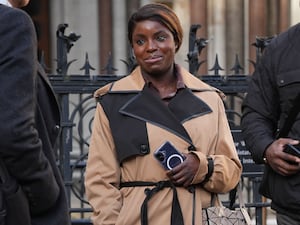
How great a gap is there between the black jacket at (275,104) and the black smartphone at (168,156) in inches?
22.0

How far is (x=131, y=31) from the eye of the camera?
3250 mm

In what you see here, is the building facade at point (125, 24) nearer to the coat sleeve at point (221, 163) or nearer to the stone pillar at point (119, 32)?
the stone pillar at point (119, 32)

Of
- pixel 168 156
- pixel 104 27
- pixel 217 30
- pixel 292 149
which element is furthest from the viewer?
pixel 217 30

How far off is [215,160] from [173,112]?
0.29 metres

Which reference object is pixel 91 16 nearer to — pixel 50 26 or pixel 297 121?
pixel 50 26

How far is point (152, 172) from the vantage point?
122 inches

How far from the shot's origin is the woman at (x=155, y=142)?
307cm

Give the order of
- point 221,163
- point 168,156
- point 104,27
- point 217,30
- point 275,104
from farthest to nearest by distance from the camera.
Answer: point 217,30 < point 104,27 < point 275,104 < point 221,163 < point 168,156

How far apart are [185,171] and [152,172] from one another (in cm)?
16

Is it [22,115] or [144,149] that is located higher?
[22,115]

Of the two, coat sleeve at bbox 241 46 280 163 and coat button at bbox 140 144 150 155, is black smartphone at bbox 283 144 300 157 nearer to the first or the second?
coat sleeve at bbox 241 46 280 163

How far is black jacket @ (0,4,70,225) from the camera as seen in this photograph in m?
2.29

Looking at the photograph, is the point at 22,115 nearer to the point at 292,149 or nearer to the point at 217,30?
the point at 292,149

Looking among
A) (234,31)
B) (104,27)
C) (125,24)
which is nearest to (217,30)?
(234,31)
